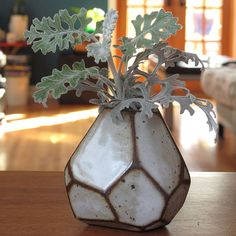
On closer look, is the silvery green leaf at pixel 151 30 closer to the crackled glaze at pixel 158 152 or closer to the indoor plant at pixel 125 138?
the indoor plant at pixel 125 138

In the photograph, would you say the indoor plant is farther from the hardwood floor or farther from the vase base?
the hardwood floor

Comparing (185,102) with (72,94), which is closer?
(185,102)

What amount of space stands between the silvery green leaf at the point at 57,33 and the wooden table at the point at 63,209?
228 millimetres

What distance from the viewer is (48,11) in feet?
21.0

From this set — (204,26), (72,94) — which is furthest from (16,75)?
(204,26)

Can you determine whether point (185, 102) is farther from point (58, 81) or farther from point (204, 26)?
point (204, 26)

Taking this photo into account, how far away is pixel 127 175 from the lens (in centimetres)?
74

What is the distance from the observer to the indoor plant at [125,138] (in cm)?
74

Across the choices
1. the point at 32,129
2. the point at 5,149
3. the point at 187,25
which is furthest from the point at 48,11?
the point at 5,149

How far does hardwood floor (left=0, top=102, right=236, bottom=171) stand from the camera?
328cm

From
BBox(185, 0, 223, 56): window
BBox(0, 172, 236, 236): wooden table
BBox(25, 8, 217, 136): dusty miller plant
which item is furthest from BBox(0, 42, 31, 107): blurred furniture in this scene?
BBox(25, 8, 217, 136): dusty miller plant

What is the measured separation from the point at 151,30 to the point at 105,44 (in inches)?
2.4

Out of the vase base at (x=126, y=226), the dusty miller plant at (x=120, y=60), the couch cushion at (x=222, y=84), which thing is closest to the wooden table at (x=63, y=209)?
the vase base at (x=126, y=226)

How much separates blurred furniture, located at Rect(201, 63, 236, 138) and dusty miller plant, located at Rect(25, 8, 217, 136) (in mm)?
2791
